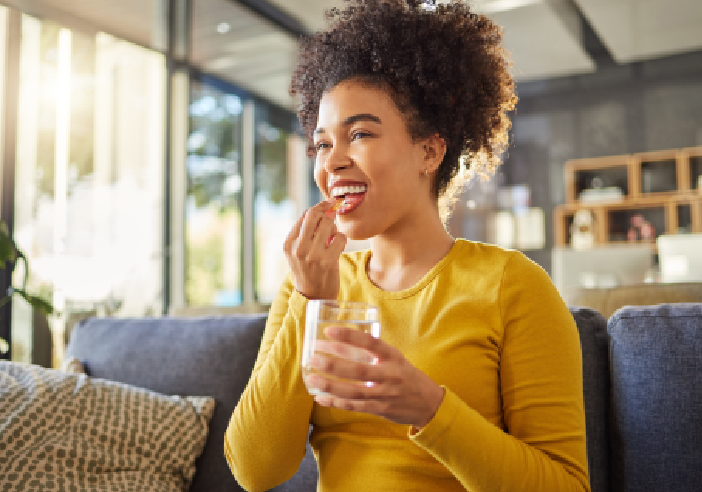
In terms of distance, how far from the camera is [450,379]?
96cm

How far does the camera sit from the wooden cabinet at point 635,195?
5.66 meters

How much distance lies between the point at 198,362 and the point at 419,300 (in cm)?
82

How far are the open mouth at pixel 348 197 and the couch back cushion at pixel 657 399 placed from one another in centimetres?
65

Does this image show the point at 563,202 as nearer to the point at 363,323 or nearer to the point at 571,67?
the point at 571,67

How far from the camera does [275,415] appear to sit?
3.27ft

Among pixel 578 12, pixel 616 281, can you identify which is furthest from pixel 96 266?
pixel 578 12

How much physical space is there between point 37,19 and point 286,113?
9.78 ft

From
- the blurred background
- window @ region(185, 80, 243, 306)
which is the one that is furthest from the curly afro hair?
window @ region(185, 80, 243, 306)

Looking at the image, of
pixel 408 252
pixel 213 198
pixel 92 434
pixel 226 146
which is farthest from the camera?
pixel 226 146

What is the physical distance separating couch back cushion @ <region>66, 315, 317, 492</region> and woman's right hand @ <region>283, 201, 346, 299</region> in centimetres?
66

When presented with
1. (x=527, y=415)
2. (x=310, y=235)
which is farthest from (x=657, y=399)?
(x=310, y=235)

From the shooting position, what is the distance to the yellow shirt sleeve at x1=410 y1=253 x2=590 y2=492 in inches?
30.6

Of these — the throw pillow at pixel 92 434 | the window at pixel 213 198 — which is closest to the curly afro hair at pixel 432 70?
the throw pillow at pixel 92 434

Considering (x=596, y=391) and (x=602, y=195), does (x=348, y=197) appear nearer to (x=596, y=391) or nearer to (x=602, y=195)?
(x=596, y=391)
